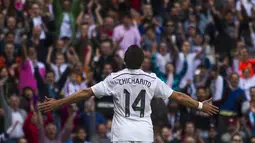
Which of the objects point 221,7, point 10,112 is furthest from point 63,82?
point 221,7

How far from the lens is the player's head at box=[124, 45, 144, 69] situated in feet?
42.1

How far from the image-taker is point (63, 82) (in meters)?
20.6

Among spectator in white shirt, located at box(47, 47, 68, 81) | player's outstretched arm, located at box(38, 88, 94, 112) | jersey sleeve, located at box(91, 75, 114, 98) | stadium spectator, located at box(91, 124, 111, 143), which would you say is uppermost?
spectator in white shirt, located at box(47, 47, 68, 81)

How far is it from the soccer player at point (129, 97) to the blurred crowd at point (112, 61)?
5.37m

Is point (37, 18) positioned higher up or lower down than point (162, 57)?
higher up

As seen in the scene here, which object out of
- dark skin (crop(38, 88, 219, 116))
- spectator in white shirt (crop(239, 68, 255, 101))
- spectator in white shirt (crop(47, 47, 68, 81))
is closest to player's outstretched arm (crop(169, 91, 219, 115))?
dark skin (crop(38, 88, 219, 116))

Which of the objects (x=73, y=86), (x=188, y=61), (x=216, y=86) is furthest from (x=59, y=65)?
(x=216, y=86)

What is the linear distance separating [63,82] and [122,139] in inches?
309

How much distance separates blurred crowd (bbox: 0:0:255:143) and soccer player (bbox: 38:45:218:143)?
17.6 ft

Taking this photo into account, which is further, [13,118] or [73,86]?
[73,86]

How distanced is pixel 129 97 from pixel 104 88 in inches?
12.8

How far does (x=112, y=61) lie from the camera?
21141 millimetres

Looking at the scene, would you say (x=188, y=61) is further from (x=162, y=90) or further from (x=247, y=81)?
(x=162, y=90)

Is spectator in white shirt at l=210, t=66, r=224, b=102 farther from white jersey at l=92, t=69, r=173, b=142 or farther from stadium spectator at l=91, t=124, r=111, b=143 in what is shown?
white jersey at l=92, t=69, r=173, b=142
